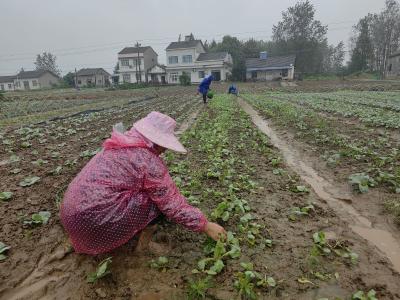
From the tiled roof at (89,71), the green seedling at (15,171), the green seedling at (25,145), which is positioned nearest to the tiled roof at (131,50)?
the tiled roof at (89,71)

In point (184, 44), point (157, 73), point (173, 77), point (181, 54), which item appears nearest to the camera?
point (181, 54)

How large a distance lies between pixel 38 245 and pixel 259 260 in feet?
7.85

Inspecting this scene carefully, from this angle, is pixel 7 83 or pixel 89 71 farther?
pixel 7 83

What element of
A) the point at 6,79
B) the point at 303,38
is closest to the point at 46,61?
the point at 6,79

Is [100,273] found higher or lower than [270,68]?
lower

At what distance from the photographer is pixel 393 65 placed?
2186 inches

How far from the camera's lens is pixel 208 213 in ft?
13.6

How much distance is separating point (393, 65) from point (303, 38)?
16308mm

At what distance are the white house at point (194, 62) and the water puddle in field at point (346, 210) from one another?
48.2 m

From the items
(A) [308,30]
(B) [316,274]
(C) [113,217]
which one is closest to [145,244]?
(C) [113,217]

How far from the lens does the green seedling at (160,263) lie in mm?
3039

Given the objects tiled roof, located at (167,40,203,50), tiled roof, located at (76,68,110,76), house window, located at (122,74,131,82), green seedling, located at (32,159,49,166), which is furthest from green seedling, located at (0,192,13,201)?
tiled roof, located at (76,68,110,76)

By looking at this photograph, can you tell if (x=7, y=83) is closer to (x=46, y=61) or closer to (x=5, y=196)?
(x=46, y=61)

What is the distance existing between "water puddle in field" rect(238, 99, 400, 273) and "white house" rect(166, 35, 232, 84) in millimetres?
48210
